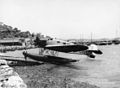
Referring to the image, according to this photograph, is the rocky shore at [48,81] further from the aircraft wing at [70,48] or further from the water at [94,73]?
the aircraft wing at [70,48]

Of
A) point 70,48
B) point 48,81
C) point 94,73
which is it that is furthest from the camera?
point 70,48

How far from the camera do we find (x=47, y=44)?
32.0 m

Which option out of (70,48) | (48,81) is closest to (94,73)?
(70,48)

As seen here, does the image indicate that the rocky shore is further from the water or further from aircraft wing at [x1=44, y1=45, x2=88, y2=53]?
aircraft wing at [x1=44, y1=45, x2=88, y2=53]

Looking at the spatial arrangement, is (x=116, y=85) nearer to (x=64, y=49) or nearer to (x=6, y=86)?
(x=64, y=49)

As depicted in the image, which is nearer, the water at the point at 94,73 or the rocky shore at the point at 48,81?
the rocky shore at the point at 48,81

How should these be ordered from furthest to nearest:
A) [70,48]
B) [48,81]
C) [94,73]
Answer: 1. [70,48]
2. [94,73]
3. [48,81]

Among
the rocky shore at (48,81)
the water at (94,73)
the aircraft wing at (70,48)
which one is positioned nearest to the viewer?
the rocky shore at (48,81)

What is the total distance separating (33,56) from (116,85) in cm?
1820

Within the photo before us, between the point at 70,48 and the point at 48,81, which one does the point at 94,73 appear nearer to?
the point at 70,48

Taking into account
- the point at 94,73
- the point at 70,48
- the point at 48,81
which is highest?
the point at 70,48

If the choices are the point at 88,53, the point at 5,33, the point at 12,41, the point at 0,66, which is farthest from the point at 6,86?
the point at 5,33

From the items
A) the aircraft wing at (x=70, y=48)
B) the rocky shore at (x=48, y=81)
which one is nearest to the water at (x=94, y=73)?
the rocky shore at (x=48, y=81)

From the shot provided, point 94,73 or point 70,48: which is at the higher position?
point 70,48
